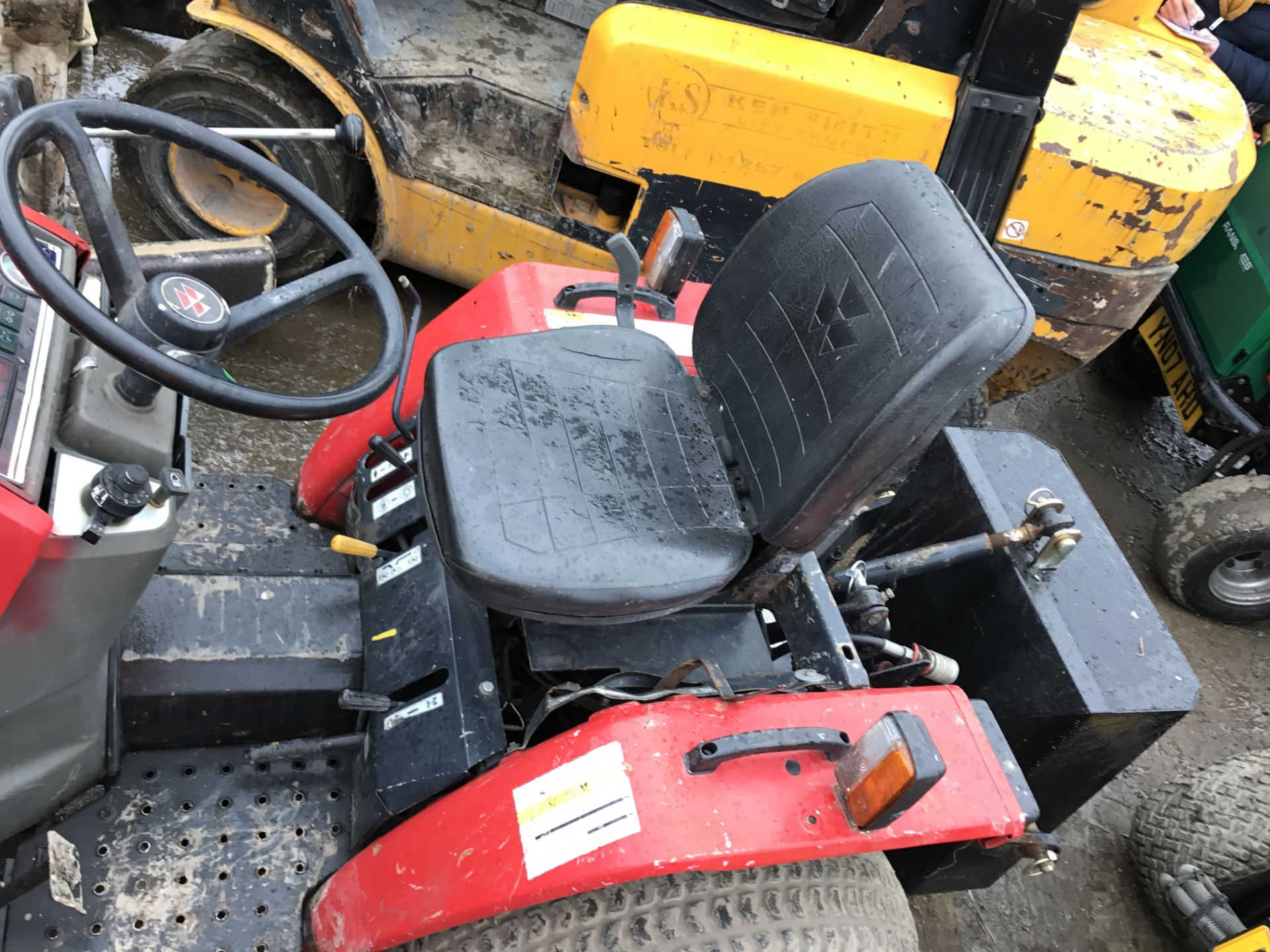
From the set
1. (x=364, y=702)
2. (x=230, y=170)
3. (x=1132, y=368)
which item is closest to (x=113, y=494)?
(x=364, y=702)

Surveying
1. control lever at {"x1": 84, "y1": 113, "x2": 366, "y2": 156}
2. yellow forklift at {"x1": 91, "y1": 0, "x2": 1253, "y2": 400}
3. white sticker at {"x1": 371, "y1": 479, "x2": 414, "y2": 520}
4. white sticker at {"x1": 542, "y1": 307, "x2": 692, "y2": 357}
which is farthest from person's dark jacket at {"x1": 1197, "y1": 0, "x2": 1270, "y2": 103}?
white sticker at {"x1": 371, "y1": 479, "x2": 414, "y2": 520}

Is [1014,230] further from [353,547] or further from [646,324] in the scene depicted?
[353,547]

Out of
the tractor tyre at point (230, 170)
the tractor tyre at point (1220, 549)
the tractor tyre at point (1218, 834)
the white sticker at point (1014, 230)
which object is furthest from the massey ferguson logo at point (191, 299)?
the tractor tyre at point (1220, 549)

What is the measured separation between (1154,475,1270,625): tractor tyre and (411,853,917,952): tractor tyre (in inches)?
85.0

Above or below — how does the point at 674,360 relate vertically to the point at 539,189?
above

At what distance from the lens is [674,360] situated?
6.03ft

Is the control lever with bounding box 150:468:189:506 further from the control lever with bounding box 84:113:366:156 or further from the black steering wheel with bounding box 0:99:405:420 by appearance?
the control lever with bounding box 84:113:366:156

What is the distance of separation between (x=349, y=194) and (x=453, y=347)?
5.02 ft

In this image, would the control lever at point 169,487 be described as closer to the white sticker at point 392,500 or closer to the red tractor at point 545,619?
the red tractor at point 545,619

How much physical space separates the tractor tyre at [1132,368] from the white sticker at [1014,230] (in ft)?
5.07

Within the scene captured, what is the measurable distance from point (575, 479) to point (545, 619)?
234 millimetres

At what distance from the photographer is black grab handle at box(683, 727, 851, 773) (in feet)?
4.18

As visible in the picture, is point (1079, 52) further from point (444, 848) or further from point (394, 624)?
point (444, 848)

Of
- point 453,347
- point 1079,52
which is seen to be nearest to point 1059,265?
point 1079,52
